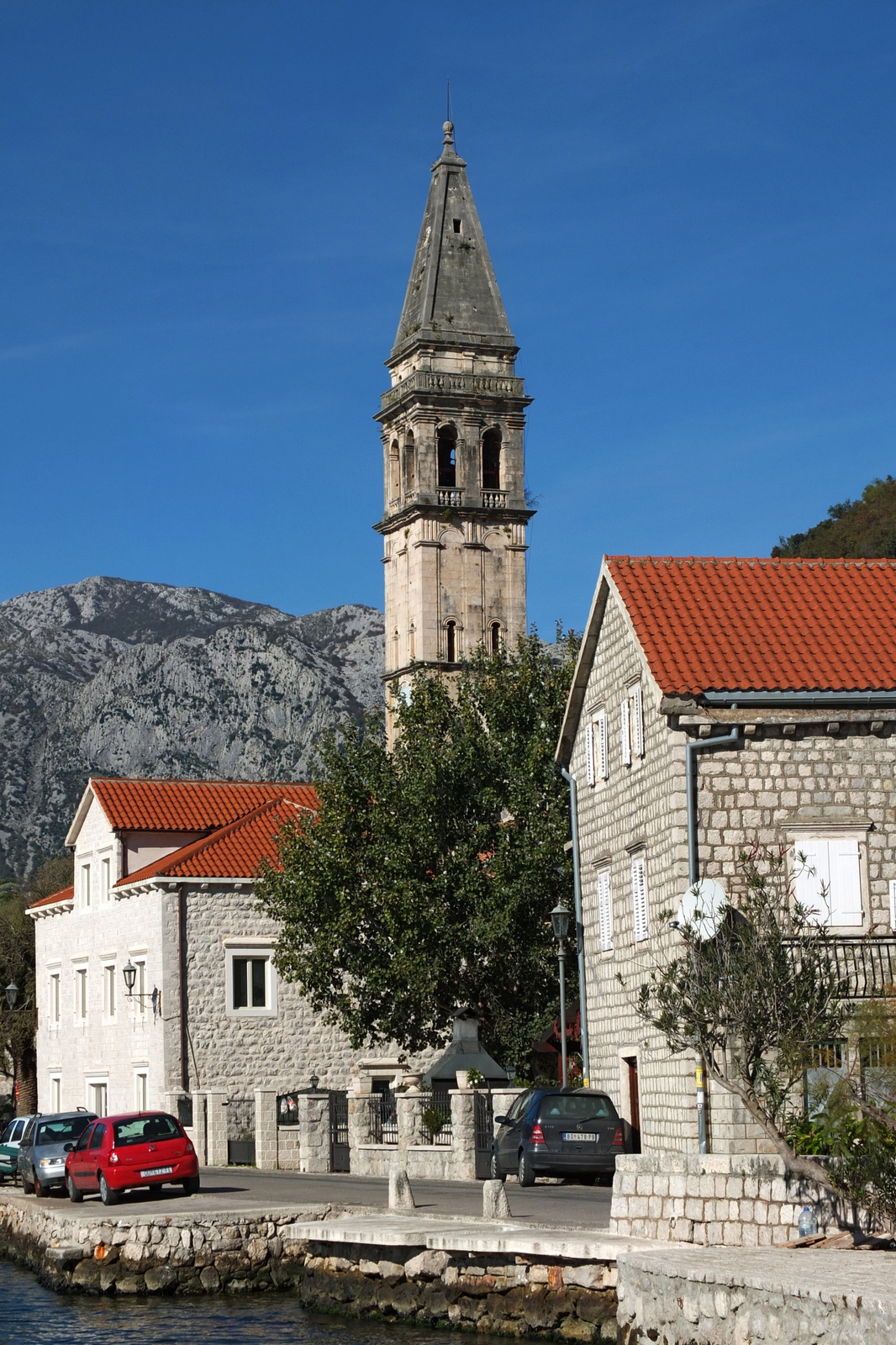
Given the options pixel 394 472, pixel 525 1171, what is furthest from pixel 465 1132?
pixel 394 472

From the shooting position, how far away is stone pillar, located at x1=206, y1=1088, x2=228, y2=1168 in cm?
4159

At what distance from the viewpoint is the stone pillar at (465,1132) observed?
32.8 meters

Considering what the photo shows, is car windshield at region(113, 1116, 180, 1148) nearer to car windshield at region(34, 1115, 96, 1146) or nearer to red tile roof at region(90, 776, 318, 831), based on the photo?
car windshield at region(34, 1115, 96, 1146)

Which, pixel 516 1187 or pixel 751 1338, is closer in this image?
pixel 751 1338

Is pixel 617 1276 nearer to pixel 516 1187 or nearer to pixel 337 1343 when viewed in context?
pixel 337 1343

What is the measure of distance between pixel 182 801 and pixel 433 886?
16.0 meters

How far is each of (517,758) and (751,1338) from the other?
91.4 feet

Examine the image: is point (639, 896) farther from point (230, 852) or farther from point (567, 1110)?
point (230, 852)

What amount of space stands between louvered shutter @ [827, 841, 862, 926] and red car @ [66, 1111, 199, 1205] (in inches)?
436

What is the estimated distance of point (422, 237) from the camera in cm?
8612

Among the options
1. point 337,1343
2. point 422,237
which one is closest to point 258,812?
point 337,1343

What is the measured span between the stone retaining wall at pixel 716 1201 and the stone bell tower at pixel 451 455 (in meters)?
59.8

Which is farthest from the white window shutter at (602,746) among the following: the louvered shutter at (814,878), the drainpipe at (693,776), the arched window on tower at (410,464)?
the arched window on tower at (410,464)

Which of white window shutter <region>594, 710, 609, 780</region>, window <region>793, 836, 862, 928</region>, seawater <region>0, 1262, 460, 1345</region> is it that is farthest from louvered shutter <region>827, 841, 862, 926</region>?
seawater <region>0, 1262, 460, 1345</region>
